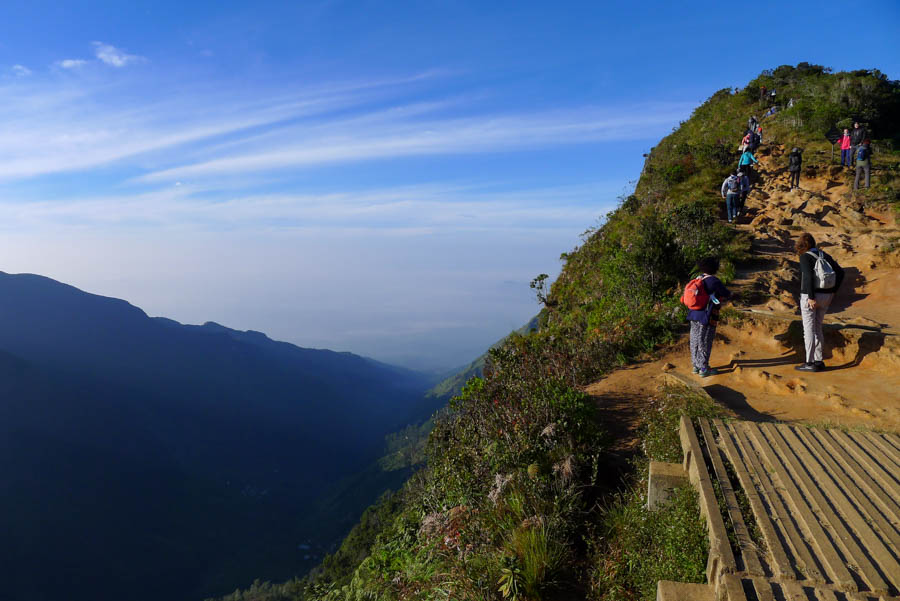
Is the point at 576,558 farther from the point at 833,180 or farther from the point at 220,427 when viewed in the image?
the point at 220,427

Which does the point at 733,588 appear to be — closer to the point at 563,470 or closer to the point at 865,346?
the point at 563,470

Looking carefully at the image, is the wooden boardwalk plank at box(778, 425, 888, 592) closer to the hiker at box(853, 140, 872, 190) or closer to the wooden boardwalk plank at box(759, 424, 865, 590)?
the wooden boardwalk plank at box(759, 424, 865, 590)

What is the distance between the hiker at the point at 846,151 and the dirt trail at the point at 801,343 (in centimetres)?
406

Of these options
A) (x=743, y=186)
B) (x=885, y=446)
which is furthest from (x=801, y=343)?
(x=743, y=186)

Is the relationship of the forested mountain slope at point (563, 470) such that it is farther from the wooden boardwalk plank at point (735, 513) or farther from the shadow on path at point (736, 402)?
the shadow on path at point (736, 402)

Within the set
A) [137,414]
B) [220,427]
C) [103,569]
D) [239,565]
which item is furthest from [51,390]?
[239,565]

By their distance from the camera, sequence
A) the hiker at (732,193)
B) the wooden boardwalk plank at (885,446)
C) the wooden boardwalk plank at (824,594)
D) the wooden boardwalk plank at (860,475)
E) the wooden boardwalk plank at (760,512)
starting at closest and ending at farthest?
the wooden boardwalk plank at (824,594) < the wooden boardwalk plank at (760,512) < the wooden boardwalk plank at (860,475) < the wooden boardwalk plank at (885,446) < the hiker at (732,193)

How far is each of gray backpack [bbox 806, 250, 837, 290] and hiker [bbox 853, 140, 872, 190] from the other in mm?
11833

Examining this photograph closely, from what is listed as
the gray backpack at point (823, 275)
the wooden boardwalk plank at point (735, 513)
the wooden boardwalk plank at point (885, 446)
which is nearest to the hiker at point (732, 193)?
the gray backpack at point (823, 275)

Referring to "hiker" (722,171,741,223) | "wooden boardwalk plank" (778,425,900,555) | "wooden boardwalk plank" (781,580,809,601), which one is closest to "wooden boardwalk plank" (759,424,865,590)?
"wooden boardwalk plank" (778,425,900,555)

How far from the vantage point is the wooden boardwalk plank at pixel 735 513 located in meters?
2.83

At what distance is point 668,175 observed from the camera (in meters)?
20.7

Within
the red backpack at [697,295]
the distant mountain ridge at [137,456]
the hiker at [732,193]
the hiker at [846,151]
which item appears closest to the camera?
the red backpack at [697,295]

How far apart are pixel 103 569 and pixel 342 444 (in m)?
90.3
